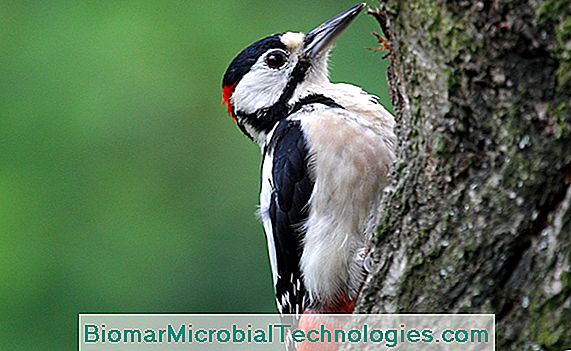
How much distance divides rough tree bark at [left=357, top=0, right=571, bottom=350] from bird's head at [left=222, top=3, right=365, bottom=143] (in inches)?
42.1

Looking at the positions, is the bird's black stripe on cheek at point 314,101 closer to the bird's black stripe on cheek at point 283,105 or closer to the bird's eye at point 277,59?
the bird's black stripe on cheek at point 283,105

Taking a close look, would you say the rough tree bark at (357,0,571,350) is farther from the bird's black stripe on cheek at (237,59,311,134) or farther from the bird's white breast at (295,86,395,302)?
the bird's black stripe on cheek at (237,59,311,134)

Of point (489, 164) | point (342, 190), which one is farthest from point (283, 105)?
point (489, 164)

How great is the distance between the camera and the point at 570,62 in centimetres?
154

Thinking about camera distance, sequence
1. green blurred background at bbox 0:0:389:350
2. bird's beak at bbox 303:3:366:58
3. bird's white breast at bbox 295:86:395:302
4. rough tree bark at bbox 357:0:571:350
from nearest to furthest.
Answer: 1. rough tree bark at bbox 357:0:571:350
2. bird's white breast at bbox 295:86:395:302
3. bird's beak at bbox 303:3:366:58
4. green blurred background at bbox 0:0:389:350

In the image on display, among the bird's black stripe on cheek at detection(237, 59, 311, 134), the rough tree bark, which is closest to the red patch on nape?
the bird's black stripe on cheek at detection(237, 59, 311, 134)

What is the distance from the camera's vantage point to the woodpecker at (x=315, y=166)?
253 cm

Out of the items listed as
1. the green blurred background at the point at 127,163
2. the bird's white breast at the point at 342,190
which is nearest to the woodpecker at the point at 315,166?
the bird's white breast at the point at 342,190

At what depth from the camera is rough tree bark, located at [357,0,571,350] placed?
5.19 feet

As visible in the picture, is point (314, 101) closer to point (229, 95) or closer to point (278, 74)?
point (278, 74)

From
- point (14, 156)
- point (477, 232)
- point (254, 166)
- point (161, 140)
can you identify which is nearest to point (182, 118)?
point (161, 140)

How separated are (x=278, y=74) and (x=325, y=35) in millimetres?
192

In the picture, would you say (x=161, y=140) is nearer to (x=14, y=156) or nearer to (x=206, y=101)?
(x=206, y=101)

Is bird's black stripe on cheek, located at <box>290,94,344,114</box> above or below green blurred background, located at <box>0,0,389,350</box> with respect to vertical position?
below
